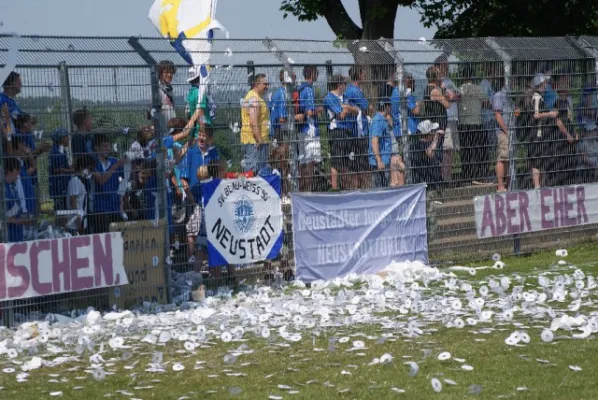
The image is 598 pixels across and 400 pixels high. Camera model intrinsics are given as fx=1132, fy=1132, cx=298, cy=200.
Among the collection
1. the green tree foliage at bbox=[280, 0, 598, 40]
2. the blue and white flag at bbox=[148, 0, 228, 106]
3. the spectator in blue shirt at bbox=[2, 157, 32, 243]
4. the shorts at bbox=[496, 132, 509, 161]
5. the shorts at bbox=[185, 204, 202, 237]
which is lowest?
the shorts at bbox=[185, 204, 202, 237]

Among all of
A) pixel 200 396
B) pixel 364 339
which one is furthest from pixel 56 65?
pixel 200 396

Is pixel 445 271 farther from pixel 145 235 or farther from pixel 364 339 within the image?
pixel 364 339

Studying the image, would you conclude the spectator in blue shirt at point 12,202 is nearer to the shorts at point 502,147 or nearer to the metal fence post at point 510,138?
the shorts at point 502,147

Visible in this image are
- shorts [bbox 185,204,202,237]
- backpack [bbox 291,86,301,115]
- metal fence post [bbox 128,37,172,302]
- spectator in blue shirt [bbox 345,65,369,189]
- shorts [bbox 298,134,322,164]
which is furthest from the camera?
spectator in blue shirt [bbox 345,65,369,189]

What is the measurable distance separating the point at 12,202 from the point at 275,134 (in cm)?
356

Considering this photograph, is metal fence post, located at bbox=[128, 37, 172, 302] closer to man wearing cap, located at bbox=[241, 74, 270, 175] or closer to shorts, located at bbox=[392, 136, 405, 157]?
man wearing cap, located at bbox=[241, 74, 270, 175]

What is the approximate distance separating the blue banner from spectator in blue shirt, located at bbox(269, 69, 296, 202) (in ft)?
1.13

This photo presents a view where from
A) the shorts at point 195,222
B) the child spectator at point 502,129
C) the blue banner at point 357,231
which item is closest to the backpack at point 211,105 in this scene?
the shorts at point 195,222

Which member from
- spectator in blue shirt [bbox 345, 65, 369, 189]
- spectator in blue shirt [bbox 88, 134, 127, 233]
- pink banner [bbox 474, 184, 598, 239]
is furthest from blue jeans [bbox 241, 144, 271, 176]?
pink banner [bbox 474, 184, 598, 239]

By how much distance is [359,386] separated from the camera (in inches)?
293

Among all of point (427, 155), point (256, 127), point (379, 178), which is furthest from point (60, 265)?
point (427, 155)

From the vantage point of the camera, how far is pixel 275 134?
13398mm

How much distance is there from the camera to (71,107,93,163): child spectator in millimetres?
11406

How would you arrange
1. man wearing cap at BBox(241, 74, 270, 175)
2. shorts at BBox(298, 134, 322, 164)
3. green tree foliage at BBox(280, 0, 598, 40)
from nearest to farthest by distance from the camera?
1. man wearing cap at BBox(241, 74, 270, 175)
2. shorts at BBox(298, 134, 322, 164)
3. green tree foliage at BBox(280, 0, 598, 40)
